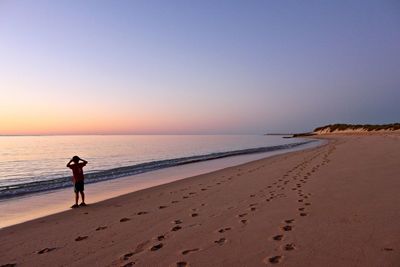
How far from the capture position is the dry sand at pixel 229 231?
5445 millimetres

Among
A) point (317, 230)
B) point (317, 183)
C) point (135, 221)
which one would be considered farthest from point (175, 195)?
point (317, 230)

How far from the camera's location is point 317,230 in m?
6.55

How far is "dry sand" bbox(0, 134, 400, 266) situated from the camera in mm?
5445

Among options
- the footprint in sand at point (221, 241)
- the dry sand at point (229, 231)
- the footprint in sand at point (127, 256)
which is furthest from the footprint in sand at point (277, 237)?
the footprint in sand at point (127, 256)

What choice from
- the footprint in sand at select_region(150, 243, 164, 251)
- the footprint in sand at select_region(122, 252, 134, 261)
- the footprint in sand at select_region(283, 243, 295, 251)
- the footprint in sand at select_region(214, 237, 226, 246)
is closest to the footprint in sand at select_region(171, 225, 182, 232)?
the footprint in sand at select_region(150, 243, 164, 251)

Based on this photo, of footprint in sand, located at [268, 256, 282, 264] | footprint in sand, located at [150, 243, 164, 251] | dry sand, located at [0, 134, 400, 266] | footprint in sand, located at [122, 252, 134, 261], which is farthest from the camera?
footprint in sand, located at [150, 243, 164, 251]

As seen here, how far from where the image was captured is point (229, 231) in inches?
276

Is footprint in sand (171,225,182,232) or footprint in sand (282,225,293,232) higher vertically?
footprint in sand (282,225,293,232)

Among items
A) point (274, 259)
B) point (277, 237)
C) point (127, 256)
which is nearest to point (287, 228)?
point (277, 237)

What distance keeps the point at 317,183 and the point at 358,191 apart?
224 cm

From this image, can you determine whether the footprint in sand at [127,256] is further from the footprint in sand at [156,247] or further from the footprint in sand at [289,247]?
the footprint in sand at [289,247]

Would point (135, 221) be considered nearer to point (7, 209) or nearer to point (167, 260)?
point (167, 260)

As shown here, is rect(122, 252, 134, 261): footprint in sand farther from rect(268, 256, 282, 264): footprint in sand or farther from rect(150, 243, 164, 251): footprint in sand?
rect(268, 256, 282, 264): footprint in sand

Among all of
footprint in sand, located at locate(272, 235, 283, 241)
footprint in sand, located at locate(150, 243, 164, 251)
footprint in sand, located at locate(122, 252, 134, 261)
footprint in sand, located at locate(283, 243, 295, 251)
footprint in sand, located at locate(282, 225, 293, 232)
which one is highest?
footprint in sand, located at locate(283, 243, 295, 251)
